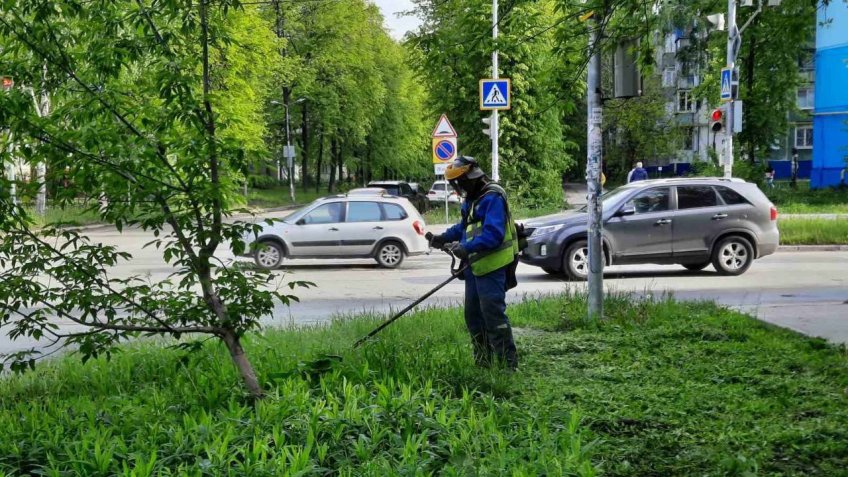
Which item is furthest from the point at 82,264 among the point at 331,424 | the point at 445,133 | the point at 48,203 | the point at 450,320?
the point at 445,133

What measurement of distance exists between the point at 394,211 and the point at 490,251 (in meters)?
10.2

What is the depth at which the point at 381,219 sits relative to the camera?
52.9 ft

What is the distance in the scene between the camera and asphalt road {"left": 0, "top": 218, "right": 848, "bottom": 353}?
9.76 meters

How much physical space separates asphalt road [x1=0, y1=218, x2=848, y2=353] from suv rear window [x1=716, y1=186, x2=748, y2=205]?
1.27 m

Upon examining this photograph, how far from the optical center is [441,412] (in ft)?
15.0

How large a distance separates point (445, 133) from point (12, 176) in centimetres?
1731

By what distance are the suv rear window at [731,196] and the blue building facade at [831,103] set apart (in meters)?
31.4

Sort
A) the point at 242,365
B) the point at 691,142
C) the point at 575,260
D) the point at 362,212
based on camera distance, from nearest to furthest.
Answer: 1. the point at 242,365
2. the point at 575,260
3. the point at 362,212
4. the point at 691,142

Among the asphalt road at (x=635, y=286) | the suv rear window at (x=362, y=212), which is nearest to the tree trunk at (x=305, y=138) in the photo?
the asphalt road at (x=635, y=286)

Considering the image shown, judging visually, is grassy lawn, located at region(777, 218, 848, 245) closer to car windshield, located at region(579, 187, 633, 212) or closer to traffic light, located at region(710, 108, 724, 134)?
traffic light, located at region(710, 108, 724, 134)

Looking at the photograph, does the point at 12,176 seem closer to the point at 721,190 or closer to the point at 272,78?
the point at 721,190

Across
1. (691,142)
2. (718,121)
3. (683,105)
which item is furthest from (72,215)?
(683,105)

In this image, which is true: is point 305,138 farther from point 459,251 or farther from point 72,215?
point 72,215

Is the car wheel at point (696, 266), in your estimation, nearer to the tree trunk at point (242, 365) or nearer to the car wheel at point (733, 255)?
the car wheel at point (733, 255)
